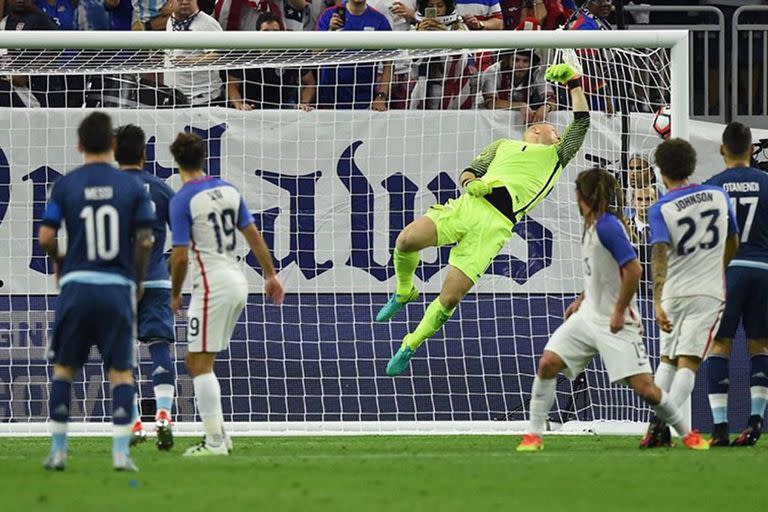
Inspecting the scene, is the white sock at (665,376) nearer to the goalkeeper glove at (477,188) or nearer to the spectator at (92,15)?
the goalkeeper glove at (477,188)

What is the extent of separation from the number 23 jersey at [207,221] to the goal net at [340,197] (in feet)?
14.7

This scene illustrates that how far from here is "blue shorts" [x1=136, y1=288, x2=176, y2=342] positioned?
1109 centimetres

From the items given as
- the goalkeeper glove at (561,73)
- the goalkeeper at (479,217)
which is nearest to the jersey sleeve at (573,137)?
the goalkeeper at (479,217)

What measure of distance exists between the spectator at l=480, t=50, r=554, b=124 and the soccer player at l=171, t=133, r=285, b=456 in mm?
5234

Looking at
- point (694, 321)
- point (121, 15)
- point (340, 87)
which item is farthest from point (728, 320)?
point (121, 15)

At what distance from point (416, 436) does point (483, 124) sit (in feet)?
10.4

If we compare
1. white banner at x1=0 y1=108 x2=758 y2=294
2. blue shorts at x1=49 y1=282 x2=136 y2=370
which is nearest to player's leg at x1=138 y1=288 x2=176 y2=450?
blue shorts at x1=49 y1=282 x2=136 y2=370

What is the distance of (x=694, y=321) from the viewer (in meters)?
10.7

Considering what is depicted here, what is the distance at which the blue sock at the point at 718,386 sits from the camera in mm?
11344

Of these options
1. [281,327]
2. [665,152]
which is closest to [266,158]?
[281,327]

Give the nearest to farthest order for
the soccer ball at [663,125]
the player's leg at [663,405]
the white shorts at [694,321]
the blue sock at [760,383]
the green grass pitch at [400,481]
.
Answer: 1. the green grass pitch at [400,481]
2. the player's leg at [663,405]
3. the white shorts at [694,321]
4. the blue sock at [760,383]
5. the soccer ball at [663,125]

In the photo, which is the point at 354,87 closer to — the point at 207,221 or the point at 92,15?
the point at 92,15

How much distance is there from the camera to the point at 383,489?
7.65 m

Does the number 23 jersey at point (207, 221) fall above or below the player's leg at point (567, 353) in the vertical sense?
above
